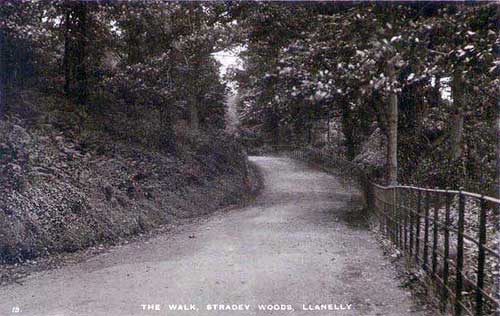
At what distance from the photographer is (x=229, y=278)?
8023 millimetres

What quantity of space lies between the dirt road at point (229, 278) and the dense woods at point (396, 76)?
8.39ft

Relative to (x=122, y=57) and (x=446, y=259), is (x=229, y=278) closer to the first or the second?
(x=446, y=259)

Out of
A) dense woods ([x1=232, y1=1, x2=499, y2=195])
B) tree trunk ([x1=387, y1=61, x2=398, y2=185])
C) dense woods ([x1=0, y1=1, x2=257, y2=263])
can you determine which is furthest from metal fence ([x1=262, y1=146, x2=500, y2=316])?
dense woods ([x1=0, y1=1, x2=257, y2=263])

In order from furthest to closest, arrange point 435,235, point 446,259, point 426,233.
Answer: point 426,233 → point 435,235 → point 446,259

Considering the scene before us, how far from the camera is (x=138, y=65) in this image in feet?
53.9

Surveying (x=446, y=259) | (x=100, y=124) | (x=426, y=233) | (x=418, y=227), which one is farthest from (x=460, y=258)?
(x=100, y=124)

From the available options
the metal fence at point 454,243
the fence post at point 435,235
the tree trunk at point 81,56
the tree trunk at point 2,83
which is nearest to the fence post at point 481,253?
the metal fence at point 454,243

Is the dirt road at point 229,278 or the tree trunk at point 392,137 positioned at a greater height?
the tree trunk at point 392,137

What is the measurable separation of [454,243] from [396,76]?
2491 millimetres

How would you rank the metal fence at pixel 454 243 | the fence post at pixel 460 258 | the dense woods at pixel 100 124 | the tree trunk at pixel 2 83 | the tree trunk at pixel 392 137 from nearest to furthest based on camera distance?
the metal fence at pixel 454 243 < the fence post at pixel 460 258 < the dense woods at pixel 100 124 < the tree trunk at pixel 2 83 < the tree trunk at pixel 392 137

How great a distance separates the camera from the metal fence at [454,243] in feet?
15.7

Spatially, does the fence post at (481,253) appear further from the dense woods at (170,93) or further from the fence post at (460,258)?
the dense woods at (170,93)

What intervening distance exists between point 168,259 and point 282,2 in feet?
30.8

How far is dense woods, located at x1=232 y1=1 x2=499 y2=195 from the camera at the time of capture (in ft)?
21.0
